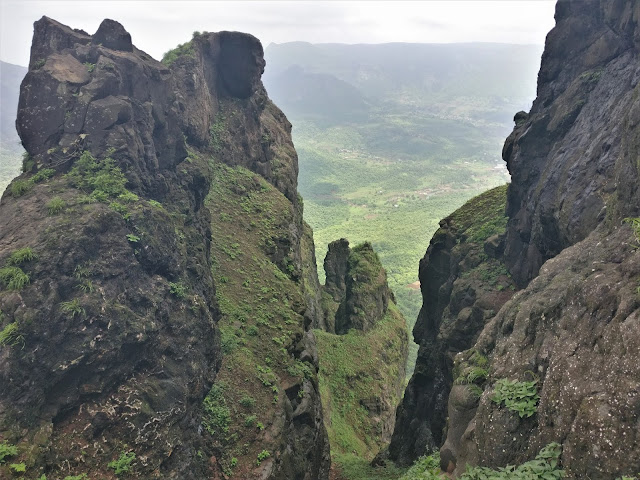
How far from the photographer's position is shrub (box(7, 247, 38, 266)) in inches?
698

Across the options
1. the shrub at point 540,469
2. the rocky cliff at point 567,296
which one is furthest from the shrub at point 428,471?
the shrub at point 540,469

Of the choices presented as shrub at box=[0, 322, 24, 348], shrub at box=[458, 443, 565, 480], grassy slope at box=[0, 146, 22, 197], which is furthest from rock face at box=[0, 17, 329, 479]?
grassy slope at box=[0, 146, 22, 197]

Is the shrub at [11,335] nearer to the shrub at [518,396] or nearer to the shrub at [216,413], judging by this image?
the shrub at [216,413]

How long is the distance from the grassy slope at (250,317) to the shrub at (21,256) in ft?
38.5

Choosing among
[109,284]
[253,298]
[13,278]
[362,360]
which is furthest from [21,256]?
[362,360]

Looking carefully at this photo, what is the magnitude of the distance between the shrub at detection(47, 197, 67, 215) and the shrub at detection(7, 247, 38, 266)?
8.41 feet

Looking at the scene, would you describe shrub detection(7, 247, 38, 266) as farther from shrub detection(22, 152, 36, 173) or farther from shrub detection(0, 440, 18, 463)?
shrub detection(22, 152, 36, 173)

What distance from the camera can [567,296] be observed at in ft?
42.6

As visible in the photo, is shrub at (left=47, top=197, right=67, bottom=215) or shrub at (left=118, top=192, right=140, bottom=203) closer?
shrub at (left=47, top=197, right=67, bottom=215)

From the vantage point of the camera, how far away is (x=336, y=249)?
212ft

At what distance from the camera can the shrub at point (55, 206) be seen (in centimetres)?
2002

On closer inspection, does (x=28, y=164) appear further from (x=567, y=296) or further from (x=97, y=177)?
(x=567, y=296)

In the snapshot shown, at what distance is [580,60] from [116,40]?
1116 inches

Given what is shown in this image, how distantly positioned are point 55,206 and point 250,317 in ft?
44.7
